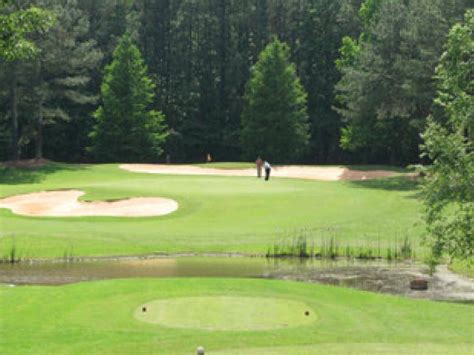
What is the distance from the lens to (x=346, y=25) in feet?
342

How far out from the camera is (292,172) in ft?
219

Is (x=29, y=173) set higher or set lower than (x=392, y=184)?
lower

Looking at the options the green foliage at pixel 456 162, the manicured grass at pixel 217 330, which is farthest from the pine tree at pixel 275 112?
the green foliage at pixel 456 162

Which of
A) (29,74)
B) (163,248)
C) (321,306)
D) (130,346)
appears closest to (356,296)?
(321,306)

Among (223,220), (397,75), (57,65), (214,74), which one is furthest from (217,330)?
(214,74)

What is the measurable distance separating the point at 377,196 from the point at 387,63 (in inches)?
842

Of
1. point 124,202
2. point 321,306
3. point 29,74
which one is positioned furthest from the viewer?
point 29,74

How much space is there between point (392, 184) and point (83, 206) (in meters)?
23.0

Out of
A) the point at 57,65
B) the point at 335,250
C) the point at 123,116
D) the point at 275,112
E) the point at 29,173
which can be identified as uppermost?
the point at 57,65

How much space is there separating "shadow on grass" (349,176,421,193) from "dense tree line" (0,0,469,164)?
26.9ft

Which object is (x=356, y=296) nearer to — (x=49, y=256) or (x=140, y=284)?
(x=140, y=284)

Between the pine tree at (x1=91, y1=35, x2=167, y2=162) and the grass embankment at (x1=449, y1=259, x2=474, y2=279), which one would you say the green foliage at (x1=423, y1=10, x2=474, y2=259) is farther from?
the pine tree at (x1=91, y1=35, x2=167, y2=162)

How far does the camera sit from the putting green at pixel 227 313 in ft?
61.8

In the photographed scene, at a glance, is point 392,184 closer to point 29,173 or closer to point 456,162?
point 29,173
